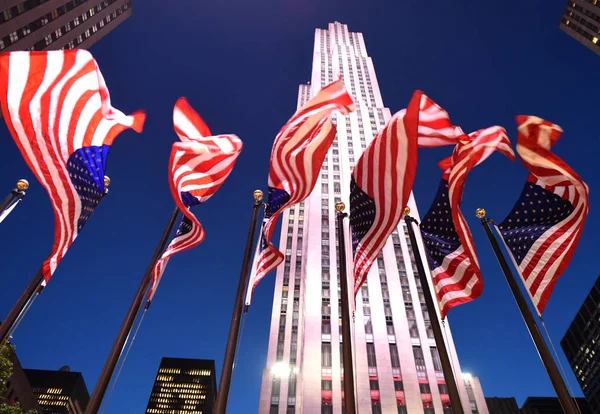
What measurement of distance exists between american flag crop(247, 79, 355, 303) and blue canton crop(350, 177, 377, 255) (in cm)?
131

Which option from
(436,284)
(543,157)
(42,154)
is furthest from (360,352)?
(42,154)

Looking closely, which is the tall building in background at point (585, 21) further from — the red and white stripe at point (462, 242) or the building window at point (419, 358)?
the red and white stripe at point (462, 242)

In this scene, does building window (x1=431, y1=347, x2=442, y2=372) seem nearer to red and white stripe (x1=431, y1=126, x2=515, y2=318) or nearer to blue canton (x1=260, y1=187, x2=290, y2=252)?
red and white stripe (x1=431, y1=126, x2=515, y2=318)

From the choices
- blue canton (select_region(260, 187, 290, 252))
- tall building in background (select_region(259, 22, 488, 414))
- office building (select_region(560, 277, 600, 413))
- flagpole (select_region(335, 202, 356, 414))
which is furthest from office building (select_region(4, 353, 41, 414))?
office building (select_region(560, 277, 600, 413))

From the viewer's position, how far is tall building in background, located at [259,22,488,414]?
116 ft

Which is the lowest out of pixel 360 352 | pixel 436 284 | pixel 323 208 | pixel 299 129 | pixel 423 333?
pixel 436 284

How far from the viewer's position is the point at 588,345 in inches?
3890

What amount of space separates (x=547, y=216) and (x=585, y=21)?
Result: 2654 inches

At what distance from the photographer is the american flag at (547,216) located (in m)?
9.89

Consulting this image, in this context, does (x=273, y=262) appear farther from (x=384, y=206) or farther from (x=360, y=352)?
(x=360, y=352)

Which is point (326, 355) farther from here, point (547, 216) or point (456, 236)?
point (547, 216)

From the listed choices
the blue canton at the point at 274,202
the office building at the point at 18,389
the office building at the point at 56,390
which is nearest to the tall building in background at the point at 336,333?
the blue canton at the point at 274,202

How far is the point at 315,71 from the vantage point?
91.9 meters

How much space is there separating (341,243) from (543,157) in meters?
5.57
